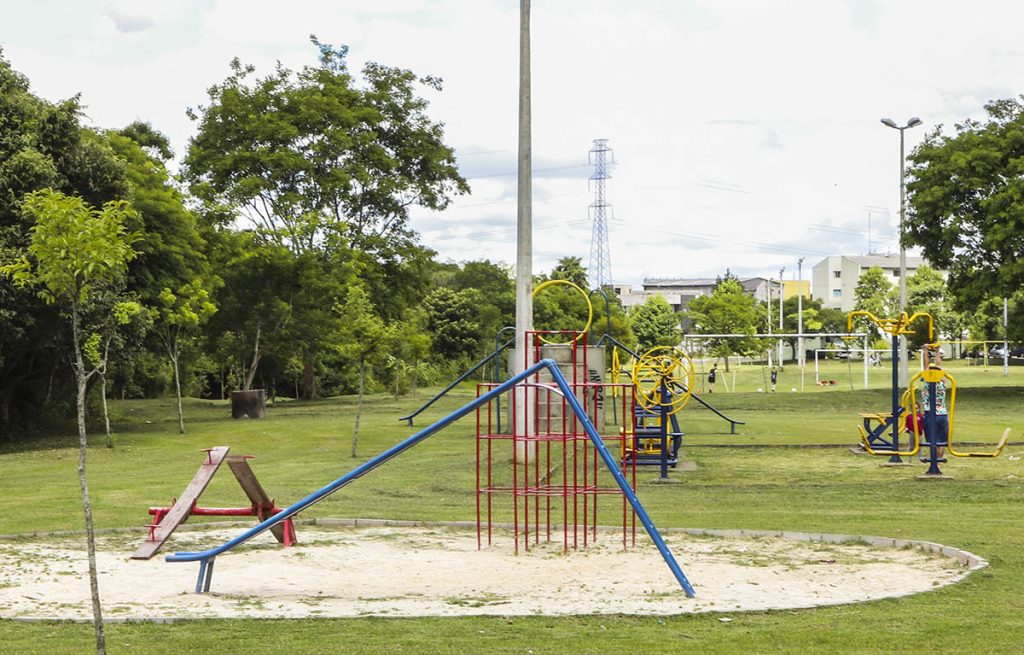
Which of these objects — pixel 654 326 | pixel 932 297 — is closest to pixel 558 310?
pixel 654 326

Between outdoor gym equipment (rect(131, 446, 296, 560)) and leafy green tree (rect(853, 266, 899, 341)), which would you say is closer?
outdoor gym equipment (rect(131, 446, 296, 560))

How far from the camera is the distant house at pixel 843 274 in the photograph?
503 feet

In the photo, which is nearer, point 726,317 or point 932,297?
point 726,317

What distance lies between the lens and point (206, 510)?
1391cm

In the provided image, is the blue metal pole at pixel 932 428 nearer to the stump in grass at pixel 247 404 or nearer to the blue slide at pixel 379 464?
the blue slide at pixel 379 464

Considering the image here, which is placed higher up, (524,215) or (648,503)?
(524,215)

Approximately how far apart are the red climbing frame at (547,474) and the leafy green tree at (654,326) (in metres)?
61.8

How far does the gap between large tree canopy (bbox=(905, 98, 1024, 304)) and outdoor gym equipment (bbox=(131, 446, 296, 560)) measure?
37.2 m

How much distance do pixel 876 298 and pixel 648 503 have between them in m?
91.3

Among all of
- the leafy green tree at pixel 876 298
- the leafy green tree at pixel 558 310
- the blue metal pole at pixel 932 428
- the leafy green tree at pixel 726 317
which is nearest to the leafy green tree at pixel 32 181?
the blue metal pole at pixel 932 428

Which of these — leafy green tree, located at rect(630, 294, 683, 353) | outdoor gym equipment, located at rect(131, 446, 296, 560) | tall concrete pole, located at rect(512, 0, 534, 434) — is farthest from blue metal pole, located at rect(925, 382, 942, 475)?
leafy green tree, located at rect(630, 294, 683, 353)

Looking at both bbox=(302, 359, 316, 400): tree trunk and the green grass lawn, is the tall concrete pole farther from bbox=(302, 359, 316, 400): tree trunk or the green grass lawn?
bbox=(302, 359, 316, 400): tree trunk

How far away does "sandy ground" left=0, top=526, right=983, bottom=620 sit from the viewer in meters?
10.6

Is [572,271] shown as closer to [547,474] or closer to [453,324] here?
[453,324]
